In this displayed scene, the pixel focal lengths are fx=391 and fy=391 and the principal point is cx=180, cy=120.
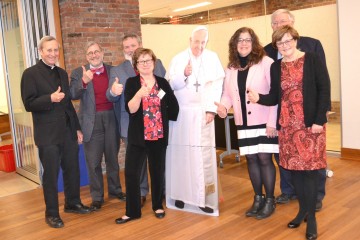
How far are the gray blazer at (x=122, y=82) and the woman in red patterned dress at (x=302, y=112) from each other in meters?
1.20

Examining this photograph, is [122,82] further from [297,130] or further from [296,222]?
[296,222]

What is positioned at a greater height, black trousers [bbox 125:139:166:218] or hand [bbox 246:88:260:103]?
hand [bbox 246:88:260:103]

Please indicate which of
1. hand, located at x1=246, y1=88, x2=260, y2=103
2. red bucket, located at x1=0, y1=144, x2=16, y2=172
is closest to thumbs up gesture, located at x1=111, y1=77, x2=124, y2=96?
hand, located at x1=246, y1=88, x2=260, y2=103

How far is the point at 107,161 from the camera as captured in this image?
3.91 metres

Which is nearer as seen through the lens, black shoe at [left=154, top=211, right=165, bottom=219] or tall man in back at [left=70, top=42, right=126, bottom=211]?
black shoe at [left=154, top=211, right=165, bottom=219]

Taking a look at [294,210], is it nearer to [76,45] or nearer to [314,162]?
[314,162]

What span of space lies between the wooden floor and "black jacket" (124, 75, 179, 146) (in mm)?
722

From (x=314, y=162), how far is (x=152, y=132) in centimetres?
128

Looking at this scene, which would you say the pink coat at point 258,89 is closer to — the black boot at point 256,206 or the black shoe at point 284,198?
the black boot at point 256,206

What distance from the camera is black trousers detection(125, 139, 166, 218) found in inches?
129

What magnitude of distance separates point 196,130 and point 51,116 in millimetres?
1232

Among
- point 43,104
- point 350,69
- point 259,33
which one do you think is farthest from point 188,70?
point 259,33

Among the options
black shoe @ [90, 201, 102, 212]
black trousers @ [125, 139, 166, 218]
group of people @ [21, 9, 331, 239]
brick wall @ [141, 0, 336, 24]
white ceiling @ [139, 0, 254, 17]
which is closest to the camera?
group of people @ [21, 9, 331, 239]

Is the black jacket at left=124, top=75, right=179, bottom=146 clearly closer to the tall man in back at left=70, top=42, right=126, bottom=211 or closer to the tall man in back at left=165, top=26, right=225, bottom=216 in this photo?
the tall man in back at left=165, top=26, right=225, bottom=216
